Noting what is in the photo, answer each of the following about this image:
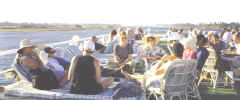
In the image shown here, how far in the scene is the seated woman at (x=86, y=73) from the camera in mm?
3545

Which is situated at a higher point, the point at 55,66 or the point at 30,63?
the point at 30,63

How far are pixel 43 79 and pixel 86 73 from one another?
724 mm

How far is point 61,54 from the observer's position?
5.53 meters

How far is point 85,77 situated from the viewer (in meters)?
3.62

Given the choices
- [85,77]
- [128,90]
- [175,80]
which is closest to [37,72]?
[85,77]

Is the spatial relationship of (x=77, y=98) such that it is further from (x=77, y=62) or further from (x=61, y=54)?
(x=61, y=54)

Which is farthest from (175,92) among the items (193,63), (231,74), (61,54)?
(61,54)

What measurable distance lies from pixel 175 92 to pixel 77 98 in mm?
1299

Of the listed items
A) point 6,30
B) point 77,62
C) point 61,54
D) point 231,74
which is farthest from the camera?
point 6,30

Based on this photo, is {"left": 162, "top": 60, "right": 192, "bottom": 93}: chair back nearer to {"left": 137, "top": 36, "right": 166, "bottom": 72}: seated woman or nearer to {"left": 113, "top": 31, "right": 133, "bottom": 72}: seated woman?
{"left": 137, "top": 36, "right": 166, "bottom": 72}: seated woman

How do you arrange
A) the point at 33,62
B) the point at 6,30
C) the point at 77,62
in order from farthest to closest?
1. the point at 6,30
2. the point at 33,62
3. the point at 77,62

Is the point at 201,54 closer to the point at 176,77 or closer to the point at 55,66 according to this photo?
the point at 176,77

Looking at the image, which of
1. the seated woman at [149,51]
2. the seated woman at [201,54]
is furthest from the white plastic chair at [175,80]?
the seated woman at [149,51]

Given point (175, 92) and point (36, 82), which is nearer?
point (175, 92)
